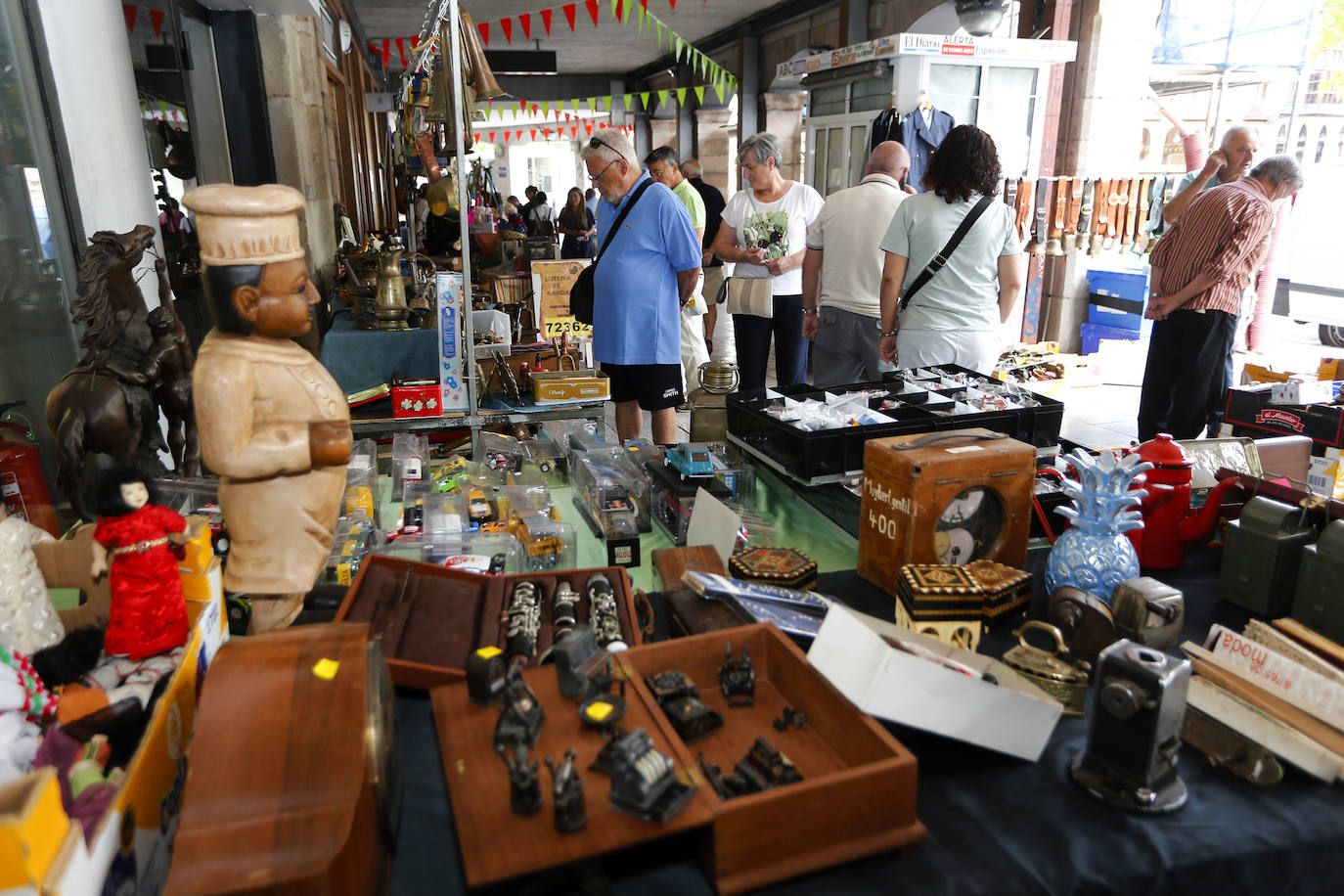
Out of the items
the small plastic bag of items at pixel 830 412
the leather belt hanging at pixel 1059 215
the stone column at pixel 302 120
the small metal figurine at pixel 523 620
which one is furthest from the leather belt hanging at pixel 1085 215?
the small metal figurine at pixel 523 620

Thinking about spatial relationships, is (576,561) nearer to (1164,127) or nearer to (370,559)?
(370,559)

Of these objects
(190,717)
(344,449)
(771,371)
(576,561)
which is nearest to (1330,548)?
(576,561)

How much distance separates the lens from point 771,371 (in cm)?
746

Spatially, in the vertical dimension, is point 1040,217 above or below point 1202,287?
above

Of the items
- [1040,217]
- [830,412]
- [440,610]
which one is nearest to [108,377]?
[440,610]

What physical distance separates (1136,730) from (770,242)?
3.71m

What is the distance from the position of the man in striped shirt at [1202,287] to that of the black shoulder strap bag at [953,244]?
4.40ft

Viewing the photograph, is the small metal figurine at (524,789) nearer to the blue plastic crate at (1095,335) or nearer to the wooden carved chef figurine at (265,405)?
the wooden carved chef figurine at (265,405)

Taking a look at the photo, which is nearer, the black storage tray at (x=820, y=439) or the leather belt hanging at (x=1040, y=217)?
→ the black storage tray at (x=820, y=439)

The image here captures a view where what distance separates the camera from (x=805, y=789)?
921 mm

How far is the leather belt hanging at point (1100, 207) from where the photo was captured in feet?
21.0

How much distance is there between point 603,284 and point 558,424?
859 mm

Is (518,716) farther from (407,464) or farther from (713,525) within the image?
(407,464)

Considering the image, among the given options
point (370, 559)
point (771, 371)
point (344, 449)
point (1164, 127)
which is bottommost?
point (771, 371)
